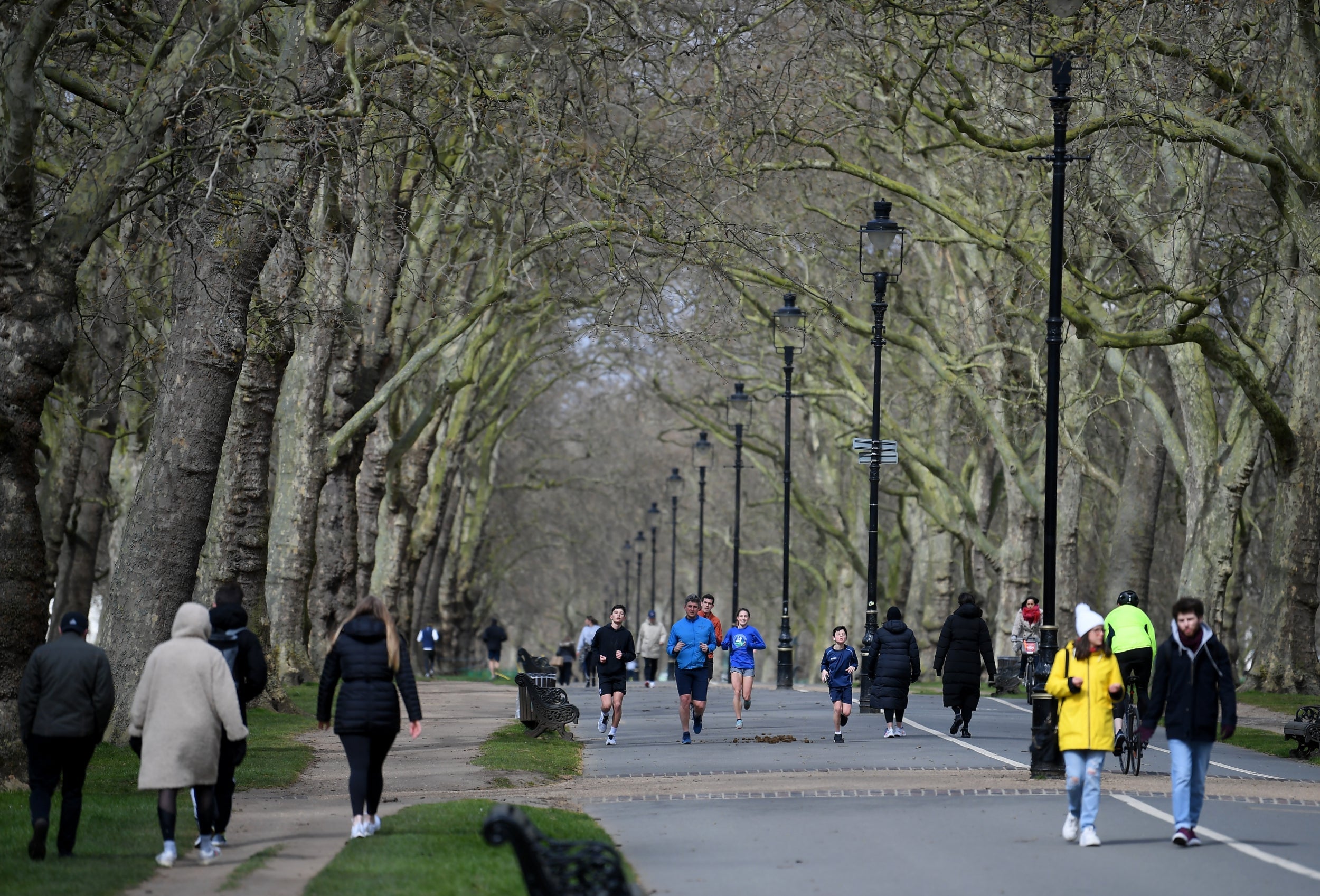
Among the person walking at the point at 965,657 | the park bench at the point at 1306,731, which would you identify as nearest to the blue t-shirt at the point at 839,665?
the person walking at the point at 965,657

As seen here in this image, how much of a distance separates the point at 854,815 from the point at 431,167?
1146 cm

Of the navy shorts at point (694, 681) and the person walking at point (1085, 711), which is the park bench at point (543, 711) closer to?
the navy shorts at point (694, 681)

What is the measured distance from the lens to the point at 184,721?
10.5 m

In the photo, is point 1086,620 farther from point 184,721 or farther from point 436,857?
point 184,721

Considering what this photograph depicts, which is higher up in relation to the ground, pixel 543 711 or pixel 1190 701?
pixel 1190 701

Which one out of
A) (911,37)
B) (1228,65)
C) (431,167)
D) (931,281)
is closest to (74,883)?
(431,167)

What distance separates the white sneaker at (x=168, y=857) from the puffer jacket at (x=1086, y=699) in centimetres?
565

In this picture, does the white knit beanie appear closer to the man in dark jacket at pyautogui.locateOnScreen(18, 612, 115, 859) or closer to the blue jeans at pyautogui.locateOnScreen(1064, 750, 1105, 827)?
the blue jeans at pyautogui.locateOnScreen(1064, 750, 1105, 827)

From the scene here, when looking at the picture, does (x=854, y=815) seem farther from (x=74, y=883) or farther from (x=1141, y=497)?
(x=1141, y=497)

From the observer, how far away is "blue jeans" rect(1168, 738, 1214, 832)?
37.2 feet

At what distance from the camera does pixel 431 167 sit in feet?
71.6

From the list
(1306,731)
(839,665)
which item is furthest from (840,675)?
(1306,731)

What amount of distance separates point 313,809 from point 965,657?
10034mm

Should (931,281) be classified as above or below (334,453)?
above
